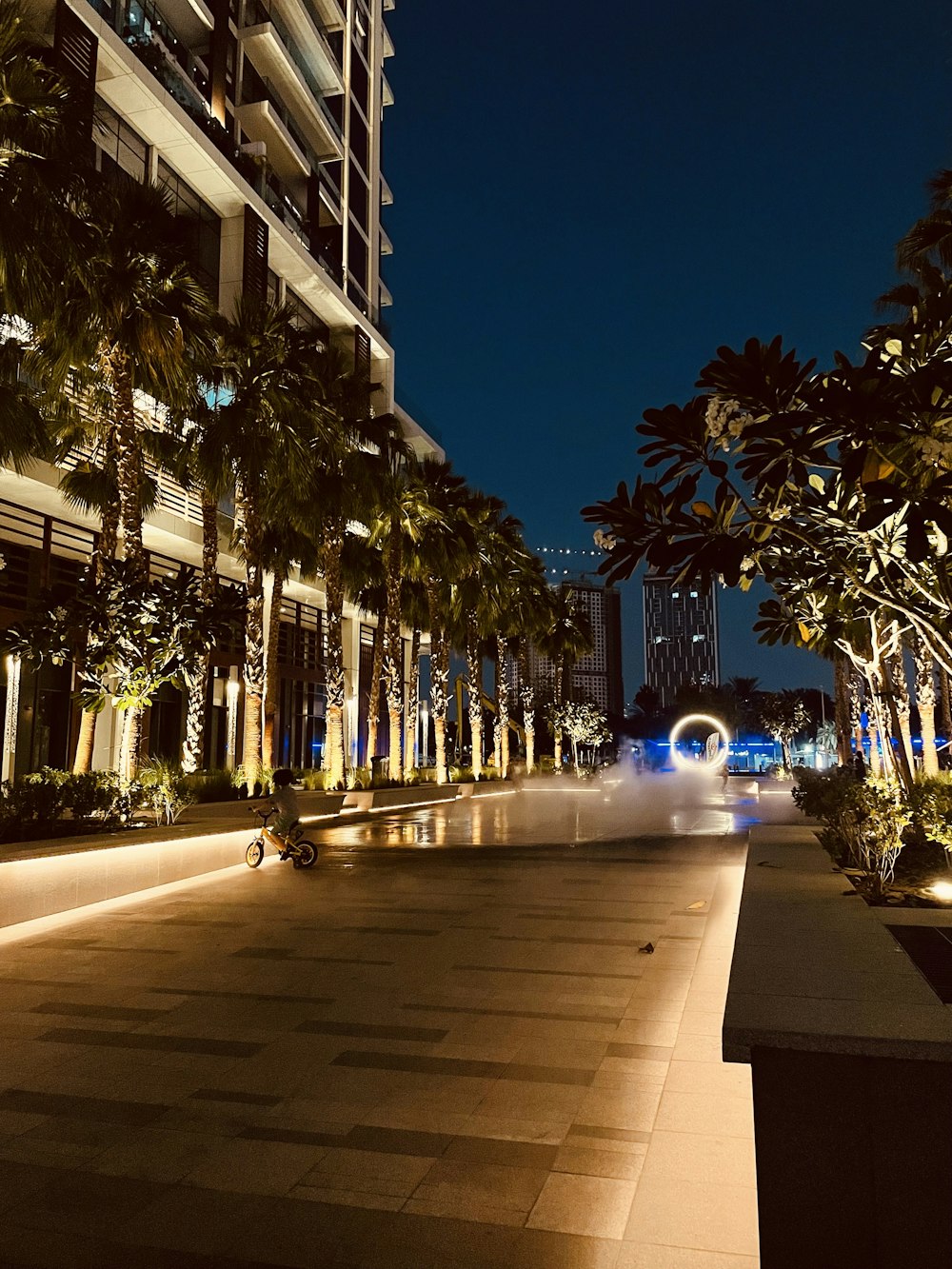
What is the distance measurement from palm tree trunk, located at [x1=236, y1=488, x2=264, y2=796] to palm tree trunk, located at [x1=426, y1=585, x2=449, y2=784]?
11012mm

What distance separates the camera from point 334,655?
26.9m

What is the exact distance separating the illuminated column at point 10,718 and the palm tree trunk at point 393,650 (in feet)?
37.5

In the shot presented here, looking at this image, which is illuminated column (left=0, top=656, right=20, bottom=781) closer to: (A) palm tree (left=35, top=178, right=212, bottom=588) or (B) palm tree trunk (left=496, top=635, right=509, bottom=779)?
(A) palm tree (left=35, top=178, right=212, bottom=588)

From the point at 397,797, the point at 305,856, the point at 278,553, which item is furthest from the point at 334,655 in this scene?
the point at 305,856

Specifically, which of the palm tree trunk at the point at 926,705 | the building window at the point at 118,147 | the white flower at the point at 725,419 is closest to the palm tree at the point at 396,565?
the building window at the point at 118,147

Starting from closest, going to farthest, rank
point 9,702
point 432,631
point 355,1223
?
1. point 355,1223
2. point 9,702
3. point 432,631

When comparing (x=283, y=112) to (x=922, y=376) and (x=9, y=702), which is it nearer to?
(x=9, y=702)

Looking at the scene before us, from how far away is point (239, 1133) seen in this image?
4551mm

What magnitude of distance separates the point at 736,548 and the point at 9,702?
23403 millimetres

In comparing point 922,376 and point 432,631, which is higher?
point 432,631

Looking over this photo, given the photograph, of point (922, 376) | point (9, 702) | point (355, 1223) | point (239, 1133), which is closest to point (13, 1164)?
point (239, 1133)

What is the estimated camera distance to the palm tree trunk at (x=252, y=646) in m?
22.5

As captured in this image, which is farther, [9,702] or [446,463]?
[446,463]

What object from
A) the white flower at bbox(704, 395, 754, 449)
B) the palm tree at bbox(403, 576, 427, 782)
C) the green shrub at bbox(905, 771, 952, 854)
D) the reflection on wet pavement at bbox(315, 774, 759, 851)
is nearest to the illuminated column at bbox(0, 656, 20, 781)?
the reflection on wet pavement at bbox(315, 774, 759, 851)
